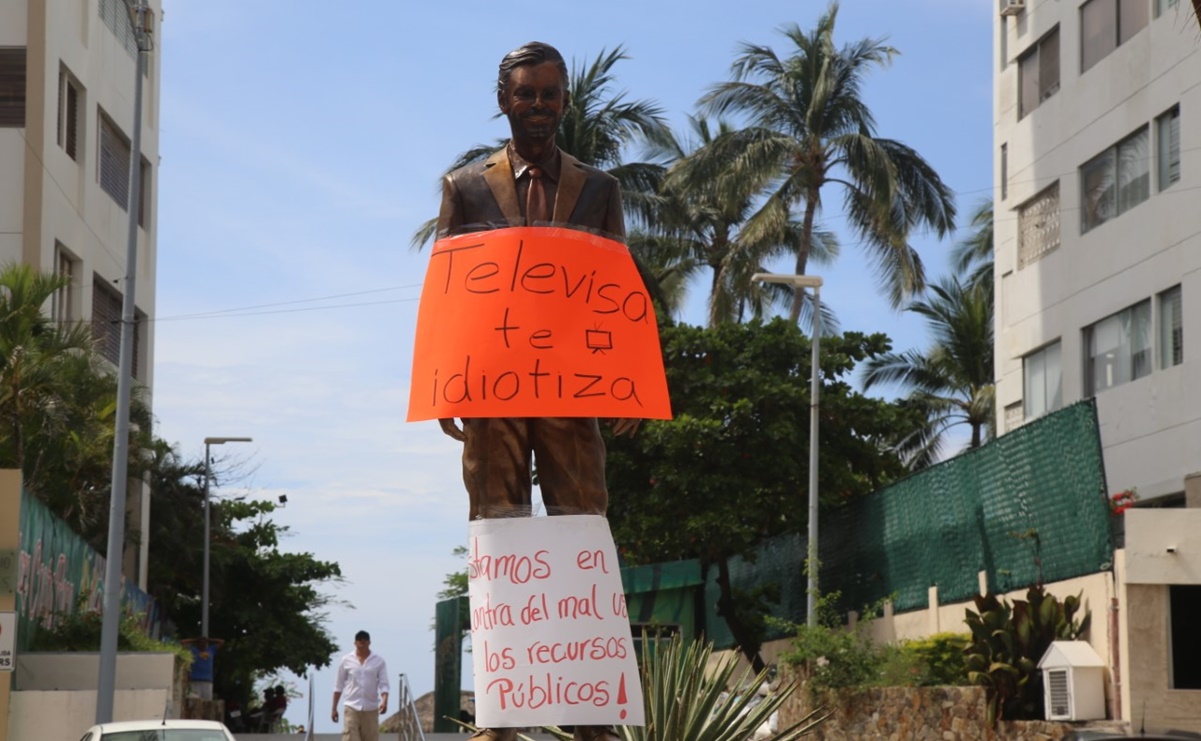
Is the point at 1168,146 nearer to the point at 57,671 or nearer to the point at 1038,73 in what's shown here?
the point at 1038,73

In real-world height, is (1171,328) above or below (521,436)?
above

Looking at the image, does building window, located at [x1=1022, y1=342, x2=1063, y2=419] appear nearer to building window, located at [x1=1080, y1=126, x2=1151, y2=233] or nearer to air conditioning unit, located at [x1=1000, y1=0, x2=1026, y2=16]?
building window, located at [x1=1080, y1=126, x2=1151, y2=233]

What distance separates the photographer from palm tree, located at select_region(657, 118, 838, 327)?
4150cm

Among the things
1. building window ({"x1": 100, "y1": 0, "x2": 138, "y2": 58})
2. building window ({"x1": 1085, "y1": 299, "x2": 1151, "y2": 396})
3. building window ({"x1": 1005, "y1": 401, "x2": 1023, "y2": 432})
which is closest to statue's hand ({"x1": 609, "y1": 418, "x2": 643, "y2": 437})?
building window ({"x1": 1085, "y1": 299, "x2": 1151, "y2": 396})

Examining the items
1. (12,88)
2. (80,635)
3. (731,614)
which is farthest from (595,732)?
(731,614)

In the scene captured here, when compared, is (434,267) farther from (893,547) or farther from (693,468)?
(693,468)

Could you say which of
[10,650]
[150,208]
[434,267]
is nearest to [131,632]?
[10,650]

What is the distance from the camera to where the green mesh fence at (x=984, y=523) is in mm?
21266

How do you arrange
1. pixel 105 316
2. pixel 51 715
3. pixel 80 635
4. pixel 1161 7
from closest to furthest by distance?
1. pixel 51 715
2. pixel 80 635
3. pixel 1161 7
4. pixel 105 316

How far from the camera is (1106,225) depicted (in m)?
31.2

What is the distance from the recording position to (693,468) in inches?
1407

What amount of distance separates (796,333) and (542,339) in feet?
103

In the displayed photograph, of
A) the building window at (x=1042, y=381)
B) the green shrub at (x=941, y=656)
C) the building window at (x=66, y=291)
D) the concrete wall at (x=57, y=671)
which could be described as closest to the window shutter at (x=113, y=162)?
the building window at (x=66, y=291)

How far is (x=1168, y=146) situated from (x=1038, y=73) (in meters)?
6.40
